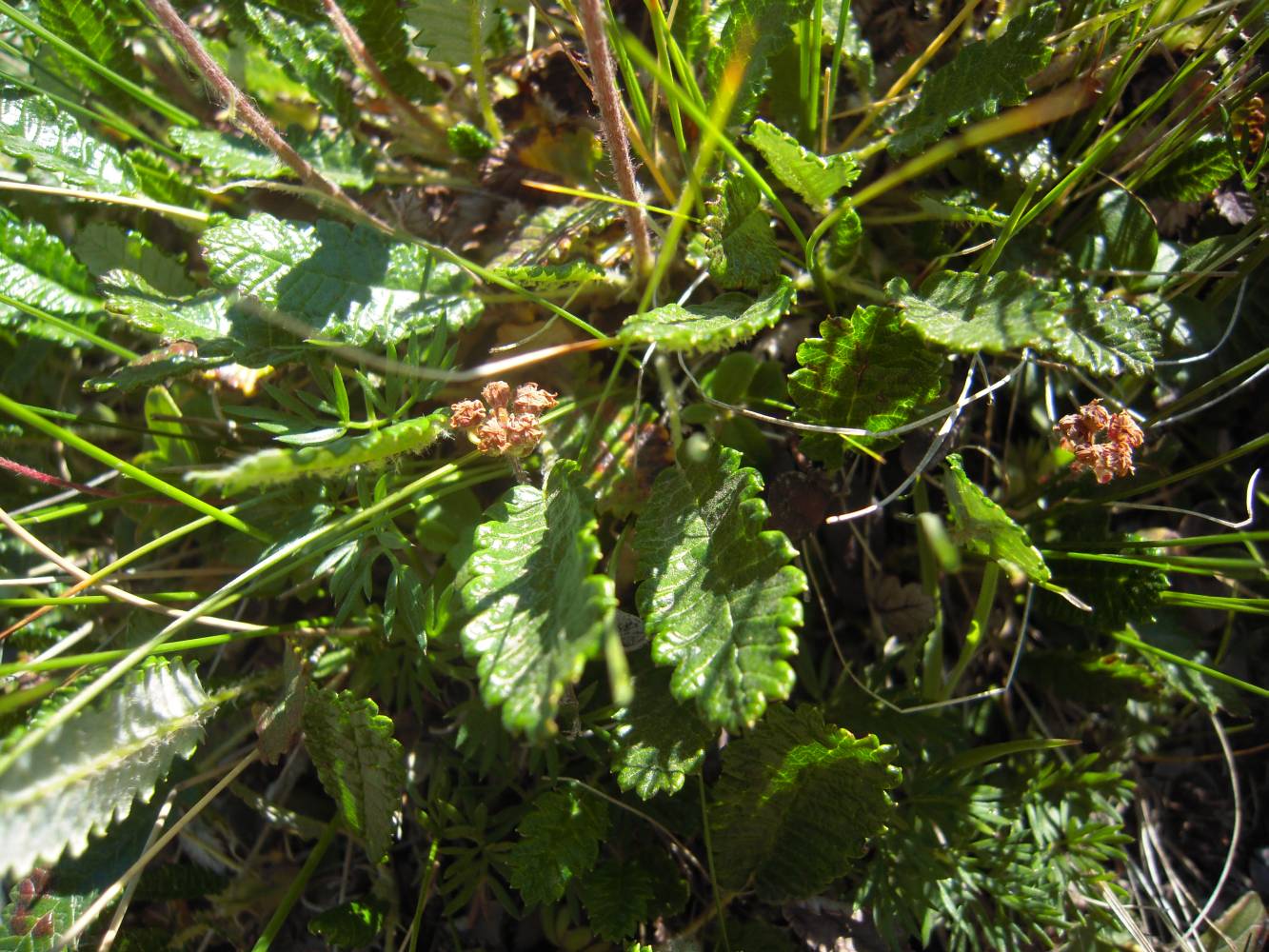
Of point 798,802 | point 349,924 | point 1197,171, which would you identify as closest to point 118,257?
point 349,924

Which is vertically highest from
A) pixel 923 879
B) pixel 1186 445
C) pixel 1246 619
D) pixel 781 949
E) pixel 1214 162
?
pixel 1214 162

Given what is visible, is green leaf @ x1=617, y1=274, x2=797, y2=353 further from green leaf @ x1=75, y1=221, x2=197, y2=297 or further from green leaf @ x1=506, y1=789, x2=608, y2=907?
green leaf @ x1=75, y1=221, x2=197, y2=297

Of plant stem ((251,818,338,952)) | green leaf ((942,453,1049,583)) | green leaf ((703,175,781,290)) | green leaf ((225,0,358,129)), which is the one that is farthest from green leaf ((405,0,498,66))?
plant stem ((251,818,338,952))

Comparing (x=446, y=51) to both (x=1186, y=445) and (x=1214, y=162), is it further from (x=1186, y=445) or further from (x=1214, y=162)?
(x=1186, y=445)

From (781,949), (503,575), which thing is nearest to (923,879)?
(781,949)

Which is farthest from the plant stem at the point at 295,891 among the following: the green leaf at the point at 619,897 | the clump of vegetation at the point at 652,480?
the green leaf at the point at 619,897

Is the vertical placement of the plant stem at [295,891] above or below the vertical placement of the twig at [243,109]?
below

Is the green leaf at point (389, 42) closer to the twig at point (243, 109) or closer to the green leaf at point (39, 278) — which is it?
the twig at point (243, 109)
